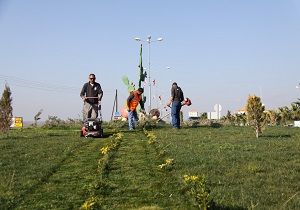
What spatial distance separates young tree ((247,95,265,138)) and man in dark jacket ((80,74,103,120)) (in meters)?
5.96

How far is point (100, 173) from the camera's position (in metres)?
9.13

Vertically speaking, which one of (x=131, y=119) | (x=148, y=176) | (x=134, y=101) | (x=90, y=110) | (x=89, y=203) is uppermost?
(x=134, y=101)

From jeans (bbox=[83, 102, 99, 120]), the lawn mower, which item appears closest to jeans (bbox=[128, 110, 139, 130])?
jeans (bbox=[83, 102, 99, 120])

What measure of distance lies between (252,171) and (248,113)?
843cm

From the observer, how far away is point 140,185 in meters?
8.19

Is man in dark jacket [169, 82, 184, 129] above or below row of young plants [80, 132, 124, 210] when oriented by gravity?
above

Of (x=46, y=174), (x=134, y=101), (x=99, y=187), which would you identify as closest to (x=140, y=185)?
(x=99, y=187)

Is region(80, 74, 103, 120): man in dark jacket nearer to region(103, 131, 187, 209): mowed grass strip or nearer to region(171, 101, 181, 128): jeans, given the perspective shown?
region(171, 101, 181, 128): jeans

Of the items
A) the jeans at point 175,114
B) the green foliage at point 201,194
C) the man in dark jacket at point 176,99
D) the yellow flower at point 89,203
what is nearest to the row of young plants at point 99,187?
the yellow flower at point 89,203

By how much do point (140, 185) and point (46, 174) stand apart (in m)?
2.06

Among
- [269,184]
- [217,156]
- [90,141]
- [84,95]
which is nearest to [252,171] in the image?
[269,184]

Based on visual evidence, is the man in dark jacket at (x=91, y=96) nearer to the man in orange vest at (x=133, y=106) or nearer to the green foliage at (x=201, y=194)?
the man in orange vest at (x=133, y=106)

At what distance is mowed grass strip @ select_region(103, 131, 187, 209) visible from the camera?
6.98m

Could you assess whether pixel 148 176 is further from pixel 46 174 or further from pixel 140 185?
pixel 46 174
